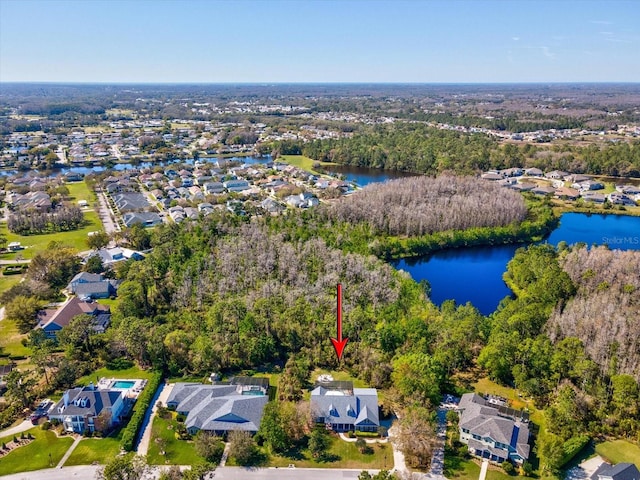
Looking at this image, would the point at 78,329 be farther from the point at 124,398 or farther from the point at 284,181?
the point at 284,181

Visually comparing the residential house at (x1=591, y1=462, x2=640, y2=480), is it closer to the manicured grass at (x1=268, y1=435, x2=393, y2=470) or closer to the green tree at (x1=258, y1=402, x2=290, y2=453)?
the manicured grass at (x1=268, y1=435, x2=393, y2=470)

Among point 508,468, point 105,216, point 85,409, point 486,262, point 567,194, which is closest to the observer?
point 508,468

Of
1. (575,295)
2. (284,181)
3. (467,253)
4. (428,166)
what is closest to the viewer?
(575,295)

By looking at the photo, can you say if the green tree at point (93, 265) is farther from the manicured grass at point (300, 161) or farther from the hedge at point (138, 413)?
the manicured grass at point (300, 161)

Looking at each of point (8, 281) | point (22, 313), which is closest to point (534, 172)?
point (22, 313)

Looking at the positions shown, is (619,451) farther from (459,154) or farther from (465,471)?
(459,154)

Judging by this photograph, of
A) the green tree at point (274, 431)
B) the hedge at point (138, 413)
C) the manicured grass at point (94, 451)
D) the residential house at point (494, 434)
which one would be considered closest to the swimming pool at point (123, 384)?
the hedge at point (138, 413)

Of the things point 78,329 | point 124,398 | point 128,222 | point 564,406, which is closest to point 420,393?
point 564,406
